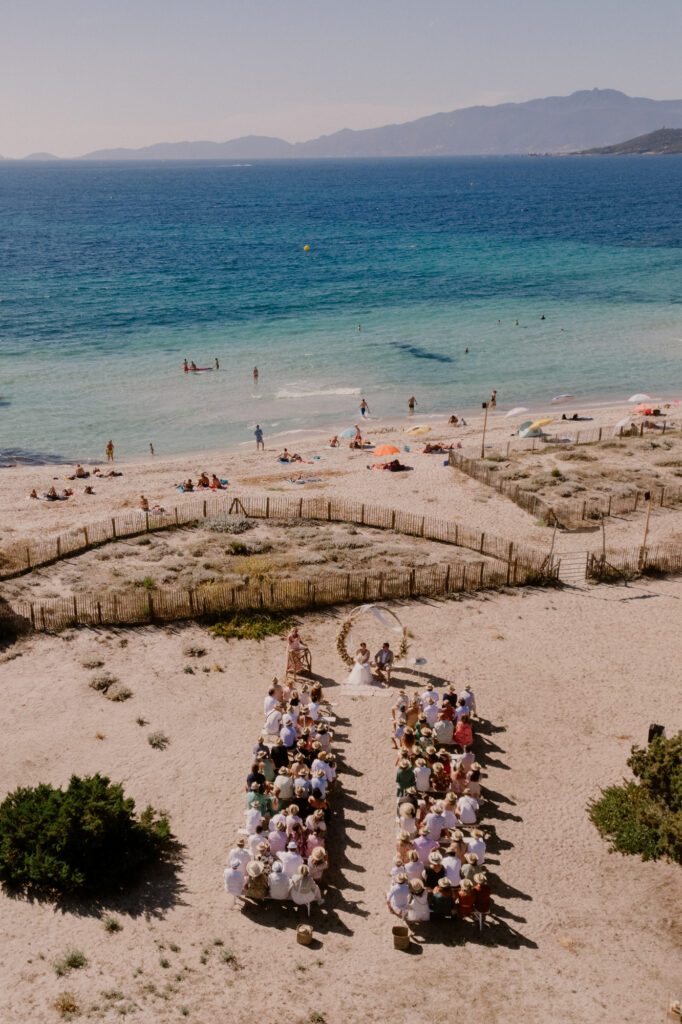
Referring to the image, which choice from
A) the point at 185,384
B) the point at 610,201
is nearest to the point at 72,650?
the point at 185,384

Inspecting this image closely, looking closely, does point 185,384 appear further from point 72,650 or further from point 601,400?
point 72,650

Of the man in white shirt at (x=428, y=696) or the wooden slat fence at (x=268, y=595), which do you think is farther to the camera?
the wooden slat fence at (x=268, y=595)

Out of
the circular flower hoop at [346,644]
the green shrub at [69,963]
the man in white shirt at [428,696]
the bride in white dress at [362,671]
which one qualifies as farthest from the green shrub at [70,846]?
the circular flower hoop at [346,644]

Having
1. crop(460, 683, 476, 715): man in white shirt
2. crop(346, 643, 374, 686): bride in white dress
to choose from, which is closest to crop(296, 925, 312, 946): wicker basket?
crop(460, 683, 476, 715): man in white shirt

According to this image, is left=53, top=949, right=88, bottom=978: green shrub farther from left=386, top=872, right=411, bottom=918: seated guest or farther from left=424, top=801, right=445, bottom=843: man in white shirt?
left=424, top=801, right=445, bottom=843: man in white shirt

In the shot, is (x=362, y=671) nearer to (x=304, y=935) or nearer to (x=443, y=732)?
(x=443, y=732)

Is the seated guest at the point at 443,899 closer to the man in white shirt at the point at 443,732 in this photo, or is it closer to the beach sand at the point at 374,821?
the beach sand at the point at 374,821
